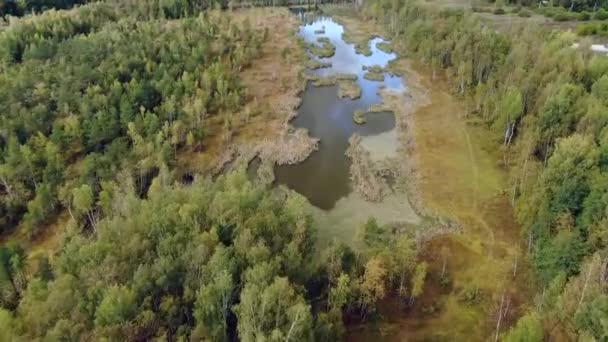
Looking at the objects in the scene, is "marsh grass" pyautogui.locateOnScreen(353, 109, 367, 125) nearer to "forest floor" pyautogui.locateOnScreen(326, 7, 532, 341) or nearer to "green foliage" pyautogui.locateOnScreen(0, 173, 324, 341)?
"forest floor" pyautogui.locateOnScreen(326, 7, 532, 341)

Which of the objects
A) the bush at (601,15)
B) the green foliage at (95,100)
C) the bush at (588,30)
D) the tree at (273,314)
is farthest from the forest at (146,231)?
the bush at (601,15)

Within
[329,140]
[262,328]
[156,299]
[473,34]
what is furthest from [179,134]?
[473,34]

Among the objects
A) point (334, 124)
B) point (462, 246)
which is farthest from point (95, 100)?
point (462, 246)

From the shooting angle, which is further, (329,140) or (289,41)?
(289,41)

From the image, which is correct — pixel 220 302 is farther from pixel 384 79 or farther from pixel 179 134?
pixel 384 79

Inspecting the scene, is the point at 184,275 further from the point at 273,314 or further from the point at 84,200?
the point at 84,200

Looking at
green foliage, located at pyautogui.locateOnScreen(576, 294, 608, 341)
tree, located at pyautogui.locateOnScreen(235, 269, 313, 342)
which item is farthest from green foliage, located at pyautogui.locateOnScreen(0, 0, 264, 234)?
green foliage, located at pyautogui.locateOnScreen(576, 294, 608, 341)

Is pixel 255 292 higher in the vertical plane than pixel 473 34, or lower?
lower
